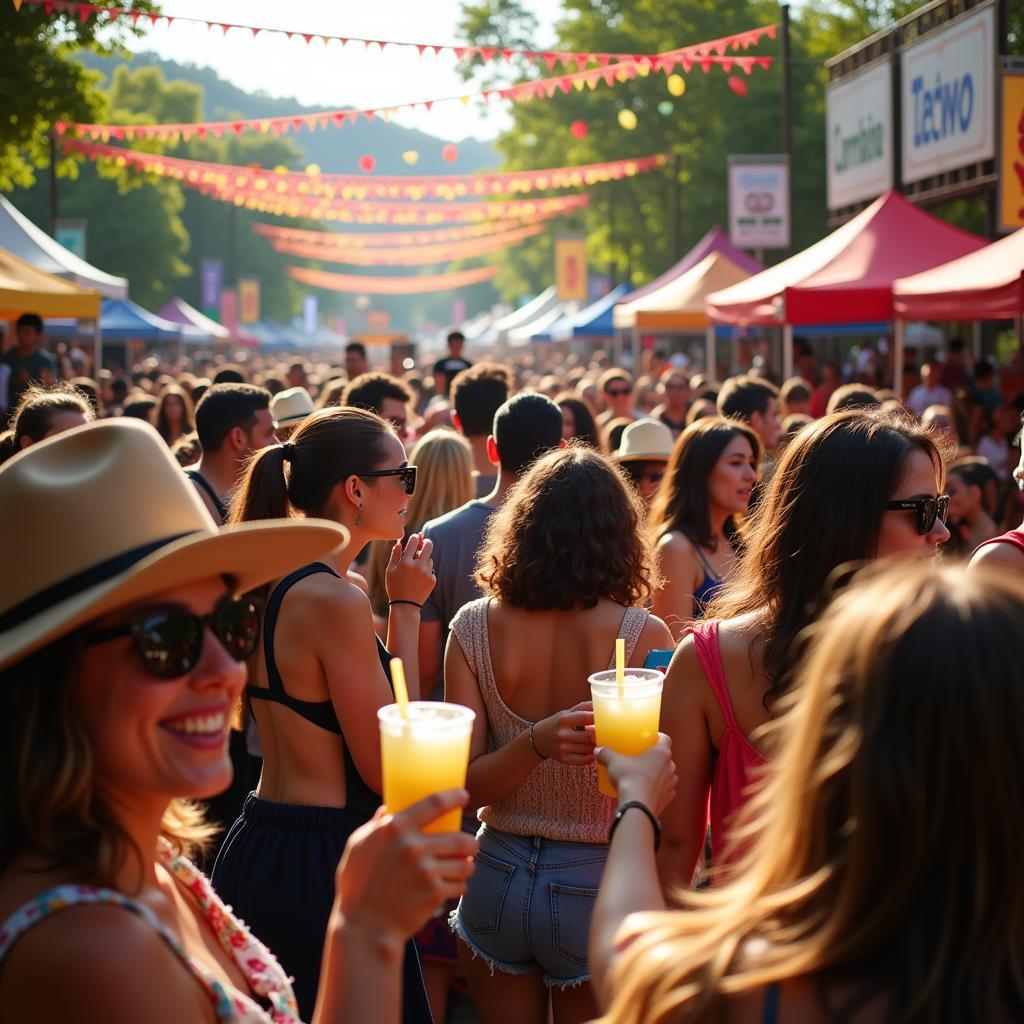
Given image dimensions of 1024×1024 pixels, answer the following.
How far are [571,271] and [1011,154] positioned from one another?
29664 millimetres

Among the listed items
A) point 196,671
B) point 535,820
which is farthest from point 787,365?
point 196,671

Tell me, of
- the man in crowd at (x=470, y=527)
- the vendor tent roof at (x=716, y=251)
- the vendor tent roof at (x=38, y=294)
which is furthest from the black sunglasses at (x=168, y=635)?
the vendor tent roof at (x=716, y=251)

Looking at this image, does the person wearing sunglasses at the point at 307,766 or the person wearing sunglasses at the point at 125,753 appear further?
the person wearing sunglasses at the point at 307,766

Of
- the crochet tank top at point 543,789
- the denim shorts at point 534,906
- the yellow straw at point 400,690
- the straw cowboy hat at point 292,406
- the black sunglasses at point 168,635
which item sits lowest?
the denim shorts at point 534,906

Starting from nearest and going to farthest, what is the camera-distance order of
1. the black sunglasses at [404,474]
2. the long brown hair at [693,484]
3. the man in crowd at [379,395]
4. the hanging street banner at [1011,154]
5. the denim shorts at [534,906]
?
the denim shorts at [534,906] < the black sunglasses at [404,474] < the long brown hair at [693,484] < the man in crowd at [379,395] < the hanging street banner at [1011,154]

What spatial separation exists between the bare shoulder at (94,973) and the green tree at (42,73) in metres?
15.3

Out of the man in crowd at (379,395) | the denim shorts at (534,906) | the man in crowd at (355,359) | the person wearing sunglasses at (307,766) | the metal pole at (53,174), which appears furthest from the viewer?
the metal pole at (53,174)

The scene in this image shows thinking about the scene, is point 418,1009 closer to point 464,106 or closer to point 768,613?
point 768,613

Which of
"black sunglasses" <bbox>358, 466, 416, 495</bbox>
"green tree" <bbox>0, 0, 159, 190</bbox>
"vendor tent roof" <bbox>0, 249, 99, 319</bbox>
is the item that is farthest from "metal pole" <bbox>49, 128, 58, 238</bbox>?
"black sunglasses" <bbox>358, 466, 416, 495</bbox>

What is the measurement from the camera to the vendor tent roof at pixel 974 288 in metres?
9.30

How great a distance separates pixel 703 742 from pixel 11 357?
11081 mm

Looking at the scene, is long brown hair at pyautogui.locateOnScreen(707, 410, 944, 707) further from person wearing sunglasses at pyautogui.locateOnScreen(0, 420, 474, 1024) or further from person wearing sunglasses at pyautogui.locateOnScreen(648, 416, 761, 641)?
person wearing sunglasses at pyautogui.locateOnScreen(648, 416, 761, 641)

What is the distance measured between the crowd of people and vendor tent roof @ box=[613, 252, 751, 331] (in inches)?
602

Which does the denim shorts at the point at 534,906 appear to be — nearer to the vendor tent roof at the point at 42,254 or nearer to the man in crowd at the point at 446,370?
the man in crowd at the point at 446,370
